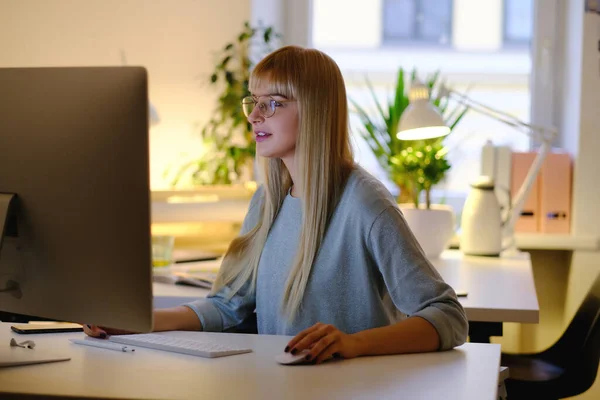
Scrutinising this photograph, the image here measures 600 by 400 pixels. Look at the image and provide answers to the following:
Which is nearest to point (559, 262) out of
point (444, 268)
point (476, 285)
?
point (444, 268)

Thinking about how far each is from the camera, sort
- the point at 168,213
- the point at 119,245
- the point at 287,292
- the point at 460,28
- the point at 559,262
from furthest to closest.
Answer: the point at 460,28
the point at 559,262
the point at 168,213
the point at 287,292
the point at 119,245

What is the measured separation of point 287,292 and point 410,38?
2565 mm

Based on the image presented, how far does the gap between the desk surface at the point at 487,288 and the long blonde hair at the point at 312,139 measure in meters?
0.58

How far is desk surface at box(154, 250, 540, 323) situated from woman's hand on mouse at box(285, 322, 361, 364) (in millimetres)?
804

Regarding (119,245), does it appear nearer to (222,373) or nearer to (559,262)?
(222,373)

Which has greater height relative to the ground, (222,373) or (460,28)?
(460,28)

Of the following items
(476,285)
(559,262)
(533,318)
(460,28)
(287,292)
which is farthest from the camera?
(460,28)

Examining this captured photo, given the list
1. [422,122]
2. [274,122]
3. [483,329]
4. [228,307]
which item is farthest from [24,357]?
[422,122]

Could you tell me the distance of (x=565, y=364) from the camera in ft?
8.59

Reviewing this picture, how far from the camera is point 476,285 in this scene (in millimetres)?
2494

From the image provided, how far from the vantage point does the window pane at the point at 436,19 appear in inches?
159

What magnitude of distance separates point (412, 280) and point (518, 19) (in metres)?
2.71

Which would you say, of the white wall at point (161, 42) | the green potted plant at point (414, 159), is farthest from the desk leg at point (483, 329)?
the white wall at point (161, 42)

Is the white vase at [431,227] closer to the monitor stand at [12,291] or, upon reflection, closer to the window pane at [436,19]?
the window pane at [436,19]
